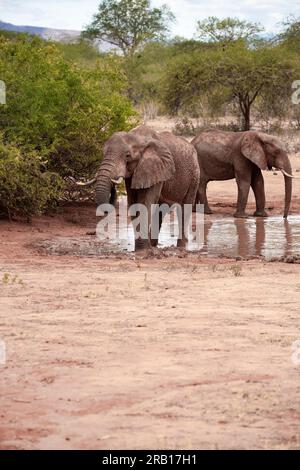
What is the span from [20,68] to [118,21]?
34.8 m

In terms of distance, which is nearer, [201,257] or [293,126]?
[201,257]

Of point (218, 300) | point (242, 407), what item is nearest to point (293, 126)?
point (218, 300)

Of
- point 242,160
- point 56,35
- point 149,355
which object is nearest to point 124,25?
point 242,160

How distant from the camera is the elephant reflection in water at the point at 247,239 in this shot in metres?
12.0

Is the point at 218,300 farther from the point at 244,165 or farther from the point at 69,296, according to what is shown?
the point at 244,165

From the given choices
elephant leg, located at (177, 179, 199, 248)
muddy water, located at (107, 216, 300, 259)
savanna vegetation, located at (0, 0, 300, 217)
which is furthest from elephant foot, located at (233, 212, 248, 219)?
elephant leg, located at (177, 179, 199, 248)

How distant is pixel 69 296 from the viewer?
27.4 ft

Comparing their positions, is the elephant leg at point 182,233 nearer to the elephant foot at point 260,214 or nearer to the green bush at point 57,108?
the green bush at point 57,108

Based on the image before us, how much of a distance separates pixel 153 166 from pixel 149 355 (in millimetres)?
5038

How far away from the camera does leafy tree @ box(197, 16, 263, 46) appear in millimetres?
33847

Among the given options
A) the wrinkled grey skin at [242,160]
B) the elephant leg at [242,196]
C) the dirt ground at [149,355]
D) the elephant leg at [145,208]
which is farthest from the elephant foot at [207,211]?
the dirt ground at [149,355]

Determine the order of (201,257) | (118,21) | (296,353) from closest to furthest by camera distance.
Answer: (296,353)
(201,257)
(118,21)

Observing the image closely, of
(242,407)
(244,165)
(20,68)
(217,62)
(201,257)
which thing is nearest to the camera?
(242,407)

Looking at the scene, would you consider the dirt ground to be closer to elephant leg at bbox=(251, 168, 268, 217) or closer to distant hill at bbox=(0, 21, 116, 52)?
elephant leg at bbox=(251, 168, 268, 217)
